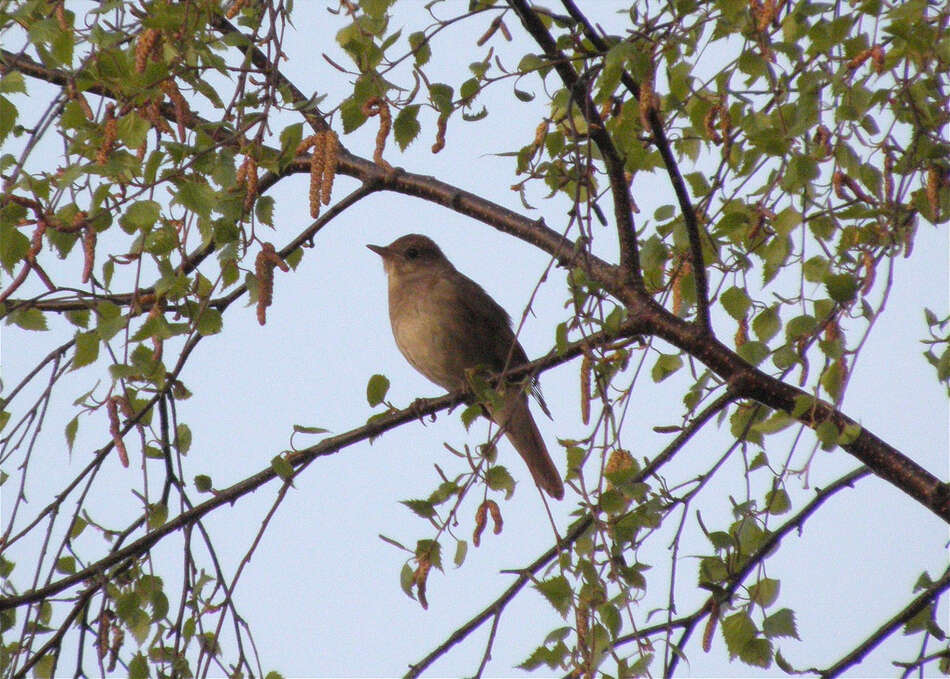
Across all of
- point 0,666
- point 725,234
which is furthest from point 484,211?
point 0,666

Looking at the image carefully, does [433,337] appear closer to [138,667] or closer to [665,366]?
[665,366]

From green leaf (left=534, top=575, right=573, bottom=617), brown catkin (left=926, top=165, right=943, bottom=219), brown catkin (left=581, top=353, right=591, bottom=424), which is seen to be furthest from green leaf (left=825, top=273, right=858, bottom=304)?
green leaf (left=534, top=575, right=573, bottom=617)

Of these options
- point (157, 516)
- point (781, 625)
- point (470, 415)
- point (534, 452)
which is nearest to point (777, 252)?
point (470, 415)

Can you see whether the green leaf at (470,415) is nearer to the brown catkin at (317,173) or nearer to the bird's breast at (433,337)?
the brown catkin at (317,173)

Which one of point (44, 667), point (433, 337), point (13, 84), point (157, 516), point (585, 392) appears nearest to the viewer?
point (13, 84)

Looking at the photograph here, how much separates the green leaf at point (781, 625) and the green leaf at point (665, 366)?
86 centimetres

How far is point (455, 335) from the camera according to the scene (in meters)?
7.07

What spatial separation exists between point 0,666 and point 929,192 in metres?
3.19

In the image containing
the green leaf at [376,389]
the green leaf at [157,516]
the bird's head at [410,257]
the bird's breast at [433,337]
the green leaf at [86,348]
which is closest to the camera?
the green leaf at [86,348]

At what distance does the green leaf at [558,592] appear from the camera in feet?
10.6

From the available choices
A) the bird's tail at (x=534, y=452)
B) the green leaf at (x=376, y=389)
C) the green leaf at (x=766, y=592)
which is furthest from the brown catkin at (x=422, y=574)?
the bird's tail at (x=534, y=452)

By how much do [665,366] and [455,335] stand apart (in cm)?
338

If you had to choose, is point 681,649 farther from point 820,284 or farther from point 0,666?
point 0,666

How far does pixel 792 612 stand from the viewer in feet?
10.6
